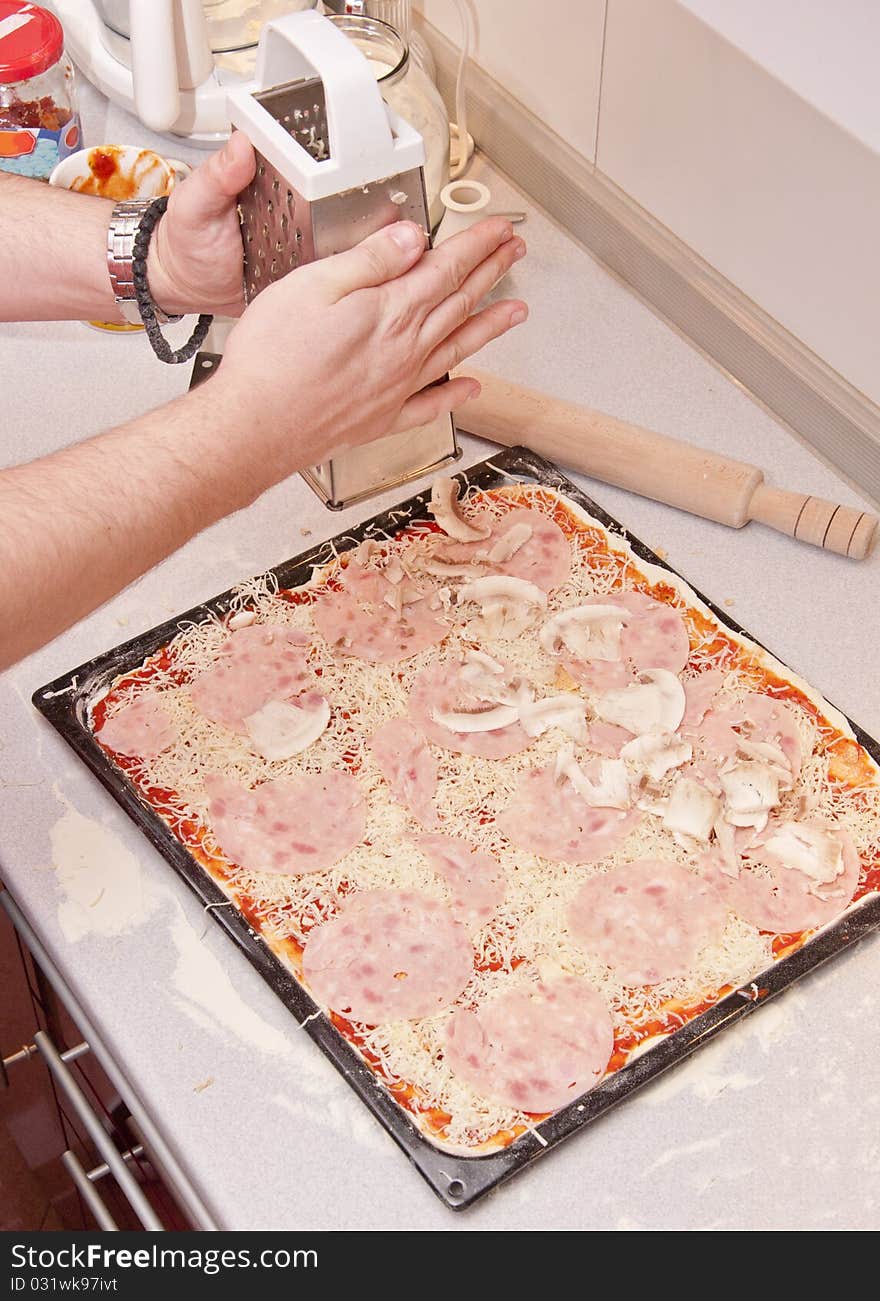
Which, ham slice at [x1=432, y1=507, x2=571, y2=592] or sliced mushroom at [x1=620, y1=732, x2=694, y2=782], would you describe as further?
ham slice at [x1=432, y1=507, x2=571, y2=592]

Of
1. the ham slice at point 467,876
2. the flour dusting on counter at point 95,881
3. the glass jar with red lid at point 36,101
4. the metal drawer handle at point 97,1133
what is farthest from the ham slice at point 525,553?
the glass jar with red lid at point 36,101

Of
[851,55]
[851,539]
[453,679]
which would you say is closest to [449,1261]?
[453,679]

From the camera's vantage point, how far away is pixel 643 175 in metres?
1.79

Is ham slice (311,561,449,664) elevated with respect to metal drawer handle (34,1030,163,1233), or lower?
elevated

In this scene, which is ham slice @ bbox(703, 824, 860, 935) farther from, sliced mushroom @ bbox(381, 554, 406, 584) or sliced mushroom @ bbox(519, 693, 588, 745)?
sliced mushroom @ bbox(381, 554, 406, 584)

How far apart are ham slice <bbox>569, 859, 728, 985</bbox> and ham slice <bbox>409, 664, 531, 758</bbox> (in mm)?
168

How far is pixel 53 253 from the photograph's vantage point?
1.48 meters

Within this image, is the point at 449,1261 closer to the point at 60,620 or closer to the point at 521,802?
the point at 521,802

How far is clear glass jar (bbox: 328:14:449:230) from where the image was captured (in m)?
1.60

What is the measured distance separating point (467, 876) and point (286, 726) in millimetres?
240

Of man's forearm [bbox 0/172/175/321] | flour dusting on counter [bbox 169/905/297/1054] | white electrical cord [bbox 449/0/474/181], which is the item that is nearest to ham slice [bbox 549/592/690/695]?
flour dusting on counter [bbox 169/905/297/1054]

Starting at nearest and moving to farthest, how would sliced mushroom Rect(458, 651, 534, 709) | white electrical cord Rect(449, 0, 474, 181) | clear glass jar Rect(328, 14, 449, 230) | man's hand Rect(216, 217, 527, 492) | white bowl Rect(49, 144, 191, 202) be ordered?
1. man's hand Rect(216, 217, 527, 492)
2. sliced mushroom Rect(458, 651, 534, 709)
3. clear glass jar Rect(328, 14, 449, 230)
4. white bowl Rect(49, 144, 191, 202)
5. white electrical cord Rect(449, 0, 474, 181)

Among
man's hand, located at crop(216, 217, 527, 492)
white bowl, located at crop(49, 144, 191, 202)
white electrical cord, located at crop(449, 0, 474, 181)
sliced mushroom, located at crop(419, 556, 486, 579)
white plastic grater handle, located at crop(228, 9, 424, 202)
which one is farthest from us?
white electrical cord, located at crop(449, 0, 474, 181)

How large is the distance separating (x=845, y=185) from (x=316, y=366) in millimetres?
643
